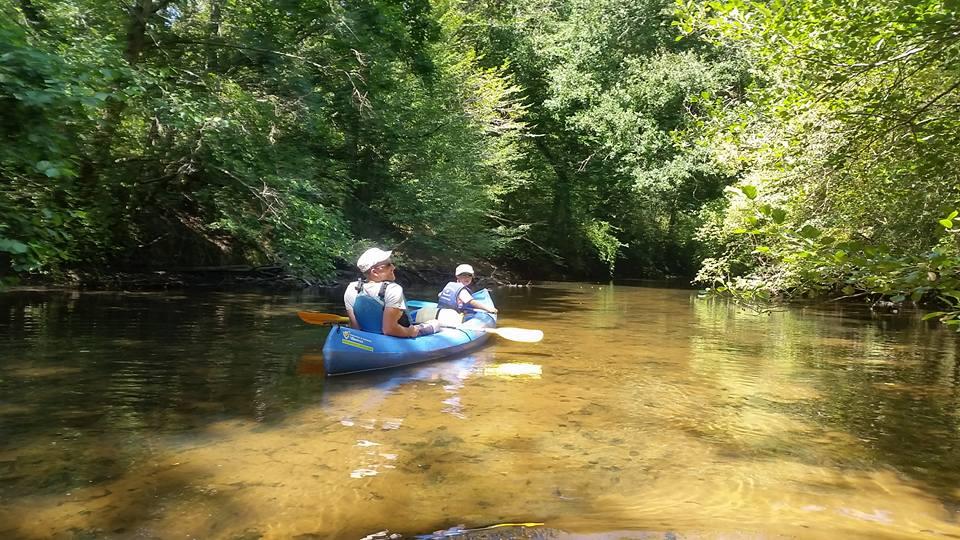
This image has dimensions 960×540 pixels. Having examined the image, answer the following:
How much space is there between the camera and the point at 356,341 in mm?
6922

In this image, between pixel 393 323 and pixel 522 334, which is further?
pixel 522 334

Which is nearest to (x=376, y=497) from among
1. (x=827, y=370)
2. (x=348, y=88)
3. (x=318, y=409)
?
(x=318, y=409)

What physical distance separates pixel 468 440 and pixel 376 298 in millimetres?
2733

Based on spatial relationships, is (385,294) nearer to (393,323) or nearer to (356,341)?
(393,323)

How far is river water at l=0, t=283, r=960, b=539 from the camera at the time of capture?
3461 millimetres

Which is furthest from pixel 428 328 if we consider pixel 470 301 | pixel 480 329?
pixel 470 301

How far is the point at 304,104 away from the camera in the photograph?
37.6 feet

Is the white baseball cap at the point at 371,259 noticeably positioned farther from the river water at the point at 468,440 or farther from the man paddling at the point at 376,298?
the river water at the point at 468,440

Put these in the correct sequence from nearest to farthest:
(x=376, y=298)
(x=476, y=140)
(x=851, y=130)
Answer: (x=851, y=130) → (x=376, y=298) → (x=476, y=140)

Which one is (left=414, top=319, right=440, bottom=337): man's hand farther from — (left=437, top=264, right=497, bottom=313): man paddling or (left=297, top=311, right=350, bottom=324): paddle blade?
(left=437, top=264, right=497, bottom=313): man paddling

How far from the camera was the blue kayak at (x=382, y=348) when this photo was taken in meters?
6.85

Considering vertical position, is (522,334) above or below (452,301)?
below

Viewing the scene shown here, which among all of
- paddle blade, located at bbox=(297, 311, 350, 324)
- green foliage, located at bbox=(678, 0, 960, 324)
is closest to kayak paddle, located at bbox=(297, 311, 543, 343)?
paddle blade, located at bbox=(297, 311, 350, 324)

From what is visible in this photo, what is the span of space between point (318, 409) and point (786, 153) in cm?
511
